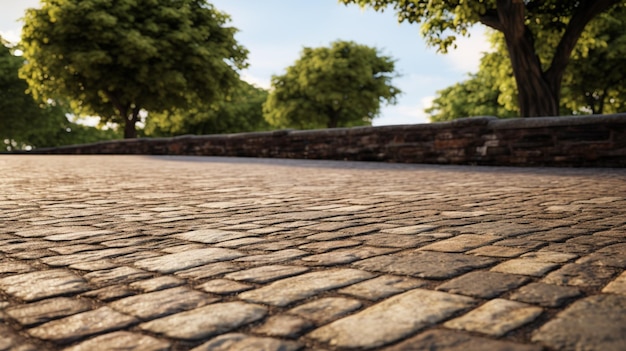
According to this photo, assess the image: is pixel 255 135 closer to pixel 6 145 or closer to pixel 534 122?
pixel 534 122

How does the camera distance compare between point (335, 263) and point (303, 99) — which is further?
point (303, 99)

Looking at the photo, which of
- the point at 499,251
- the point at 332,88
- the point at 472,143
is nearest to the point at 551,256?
the point at 499,251

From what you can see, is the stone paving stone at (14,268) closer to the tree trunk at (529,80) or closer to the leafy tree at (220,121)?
the tree trunk at (529,80)

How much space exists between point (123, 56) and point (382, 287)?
22332mm

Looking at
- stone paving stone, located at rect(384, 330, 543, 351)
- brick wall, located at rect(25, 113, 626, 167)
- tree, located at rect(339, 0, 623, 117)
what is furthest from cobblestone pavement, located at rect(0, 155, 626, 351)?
tree, located at rect(339, 0, 623, 117)

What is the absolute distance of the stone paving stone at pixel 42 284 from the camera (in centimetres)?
168

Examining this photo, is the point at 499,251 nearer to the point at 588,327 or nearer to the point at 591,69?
the point at 588,327

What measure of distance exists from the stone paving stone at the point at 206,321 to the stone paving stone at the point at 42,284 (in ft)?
1.64

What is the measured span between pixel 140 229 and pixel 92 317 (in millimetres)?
1482

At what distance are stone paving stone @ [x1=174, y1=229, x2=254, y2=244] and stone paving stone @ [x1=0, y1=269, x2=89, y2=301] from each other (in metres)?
0.73

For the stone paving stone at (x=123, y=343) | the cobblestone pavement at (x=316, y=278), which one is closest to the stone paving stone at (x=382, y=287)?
the cobblestone pavement at (x=316, y=278)

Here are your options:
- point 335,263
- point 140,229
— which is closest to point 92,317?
point 335,263

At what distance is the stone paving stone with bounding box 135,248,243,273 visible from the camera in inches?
79.0

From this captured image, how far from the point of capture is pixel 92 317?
1.47m
